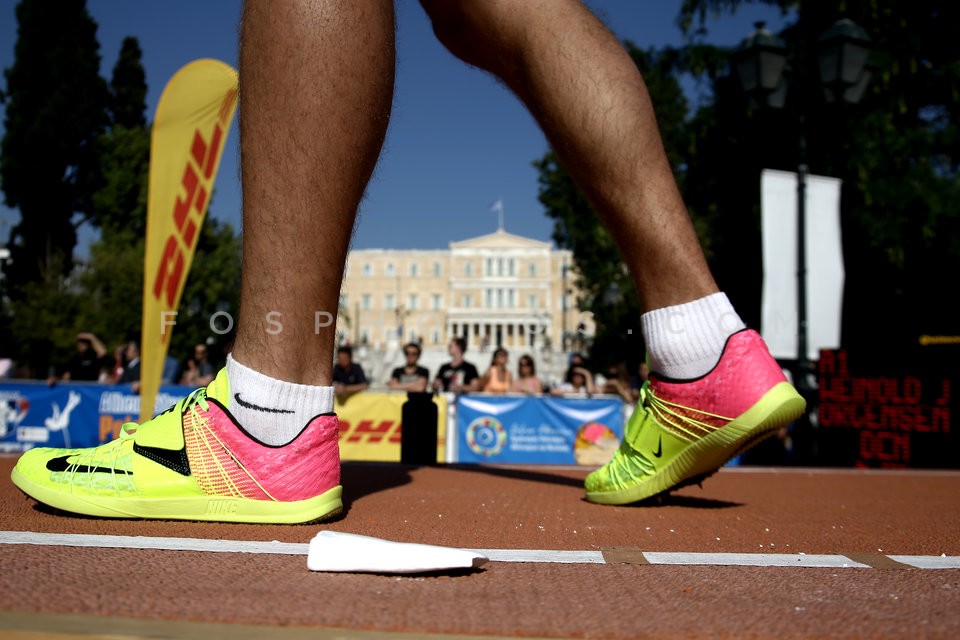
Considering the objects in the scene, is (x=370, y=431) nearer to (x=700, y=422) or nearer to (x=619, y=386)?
(x=619, y=386)

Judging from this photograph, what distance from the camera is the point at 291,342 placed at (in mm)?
1426

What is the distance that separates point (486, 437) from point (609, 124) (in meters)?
6.62

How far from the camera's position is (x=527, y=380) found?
9883 millimetres

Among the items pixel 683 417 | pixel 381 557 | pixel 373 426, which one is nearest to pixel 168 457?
pixel 381 557

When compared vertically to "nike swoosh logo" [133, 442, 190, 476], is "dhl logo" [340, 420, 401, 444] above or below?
below

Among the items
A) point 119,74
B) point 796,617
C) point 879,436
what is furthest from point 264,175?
point 119,74

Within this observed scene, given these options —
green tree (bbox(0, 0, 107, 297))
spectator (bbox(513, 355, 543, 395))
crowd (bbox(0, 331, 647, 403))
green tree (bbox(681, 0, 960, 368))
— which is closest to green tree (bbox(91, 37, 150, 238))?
green tree (bbox(0, 0, 107, 297))

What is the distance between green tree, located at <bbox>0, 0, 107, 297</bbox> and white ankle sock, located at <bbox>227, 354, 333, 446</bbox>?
114 ft

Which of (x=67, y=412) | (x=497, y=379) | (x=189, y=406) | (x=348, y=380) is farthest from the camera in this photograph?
(x=497, y=379)

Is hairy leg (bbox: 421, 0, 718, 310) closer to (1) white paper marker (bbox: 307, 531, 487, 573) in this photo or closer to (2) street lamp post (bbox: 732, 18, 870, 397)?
(1) white paper marker (bbox: 307, 531, 487, 573)

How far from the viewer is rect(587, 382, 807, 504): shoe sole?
1.61 metres

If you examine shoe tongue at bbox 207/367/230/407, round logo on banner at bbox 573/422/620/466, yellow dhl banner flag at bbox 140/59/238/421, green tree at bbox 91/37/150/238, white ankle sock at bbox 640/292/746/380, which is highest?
green tree at bbox 91/37/150/238

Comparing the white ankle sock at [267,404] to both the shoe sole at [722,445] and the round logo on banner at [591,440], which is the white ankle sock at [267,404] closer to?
the shoe sole at [722,445]

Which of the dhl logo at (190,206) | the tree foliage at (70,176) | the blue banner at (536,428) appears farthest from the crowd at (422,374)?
the tree foliage at (70,176)
